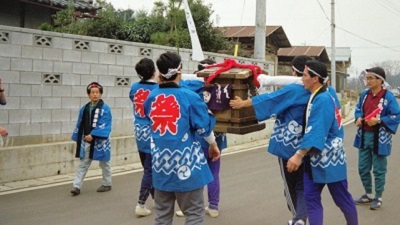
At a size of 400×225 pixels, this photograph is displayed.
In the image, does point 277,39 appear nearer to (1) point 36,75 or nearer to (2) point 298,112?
(1) point 36,75

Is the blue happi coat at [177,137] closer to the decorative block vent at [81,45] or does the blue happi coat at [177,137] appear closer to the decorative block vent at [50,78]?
the decorative block vent at [50,78]

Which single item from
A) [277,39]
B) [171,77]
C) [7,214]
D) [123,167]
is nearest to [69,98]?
[123,167]

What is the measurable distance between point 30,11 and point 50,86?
8.84 metres

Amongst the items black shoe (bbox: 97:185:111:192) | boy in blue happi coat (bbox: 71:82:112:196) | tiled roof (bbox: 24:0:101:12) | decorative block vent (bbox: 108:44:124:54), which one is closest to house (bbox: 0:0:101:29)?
tiled roof (bbox: 24:0:101:12)

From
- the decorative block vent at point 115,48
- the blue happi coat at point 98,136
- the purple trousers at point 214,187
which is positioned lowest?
the purple trousers at point 214,187

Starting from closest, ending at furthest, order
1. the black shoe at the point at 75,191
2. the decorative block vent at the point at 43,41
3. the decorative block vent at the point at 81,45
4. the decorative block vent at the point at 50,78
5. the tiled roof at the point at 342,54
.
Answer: the black shoe at the point at 75,191 < the decorative block vent at the point at 43,41 < the decorative block vent at the point at 50,78 < the decorative block vent at the point at 81,45 < the tiled roof at the point at 342,54

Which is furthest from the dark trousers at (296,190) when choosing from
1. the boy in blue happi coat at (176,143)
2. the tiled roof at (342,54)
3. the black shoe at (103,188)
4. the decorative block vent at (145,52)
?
the tiled roof at (342,54)

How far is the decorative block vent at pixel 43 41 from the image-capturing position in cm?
752

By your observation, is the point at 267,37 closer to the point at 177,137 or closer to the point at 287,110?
the point at 287,110

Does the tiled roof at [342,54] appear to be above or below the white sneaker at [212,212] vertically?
above

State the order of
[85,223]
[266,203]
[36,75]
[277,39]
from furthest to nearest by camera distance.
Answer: [277,39] → [36,75] → [266,203] → [85,223]

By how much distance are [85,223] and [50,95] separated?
360cm

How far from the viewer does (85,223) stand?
4918 mm

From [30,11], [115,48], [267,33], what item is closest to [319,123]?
[115,48]
